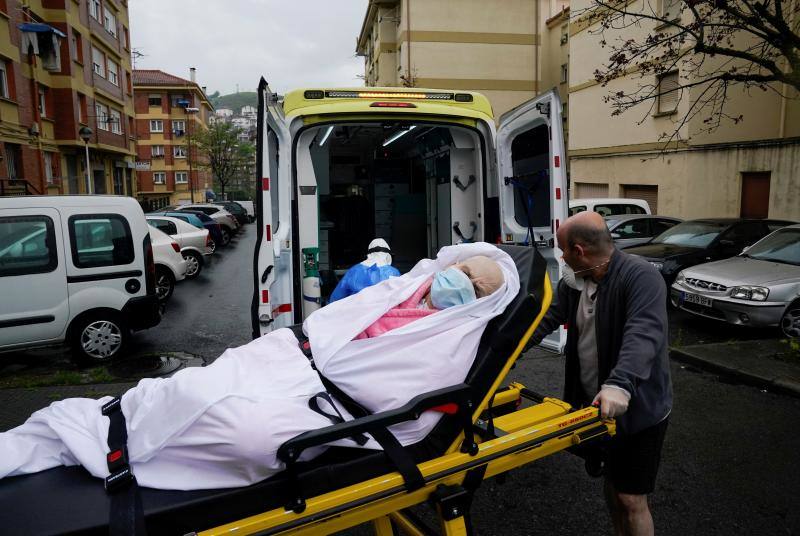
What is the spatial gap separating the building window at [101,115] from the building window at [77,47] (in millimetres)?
2477

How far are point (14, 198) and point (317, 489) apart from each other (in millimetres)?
6291

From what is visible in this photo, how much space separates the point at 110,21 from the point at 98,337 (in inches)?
1209

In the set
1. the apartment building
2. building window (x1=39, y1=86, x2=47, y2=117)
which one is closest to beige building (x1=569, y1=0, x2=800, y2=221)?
building window (x1=39, y1=86, x2=47, y2=117)

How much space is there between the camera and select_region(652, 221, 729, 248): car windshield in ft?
32.7

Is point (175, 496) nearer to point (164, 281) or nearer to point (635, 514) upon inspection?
point (635, 514)

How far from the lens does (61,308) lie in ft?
21.7

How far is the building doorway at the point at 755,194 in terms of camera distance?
15.3 m

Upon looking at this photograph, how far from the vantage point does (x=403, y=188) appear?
8734 mm

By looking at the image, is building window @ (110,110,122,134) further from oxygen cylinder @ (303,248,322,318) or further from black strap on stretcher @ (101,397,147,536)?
black strap on stretcher @ (101,397,147,536)

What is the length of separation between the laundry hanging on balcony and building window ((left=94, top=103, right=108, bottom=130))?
25.0 ft

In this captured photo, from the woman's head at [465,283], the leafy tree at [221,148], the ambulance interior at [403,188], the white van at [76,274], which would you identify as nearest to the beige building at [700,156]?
the ambulance interior at [403,188]

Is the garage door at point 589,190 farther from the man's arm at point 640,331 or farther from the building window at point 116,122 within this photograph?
the building window at point 116,122

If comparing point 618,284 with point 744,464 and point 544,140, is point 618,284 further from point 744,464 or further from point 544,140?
point 544,140

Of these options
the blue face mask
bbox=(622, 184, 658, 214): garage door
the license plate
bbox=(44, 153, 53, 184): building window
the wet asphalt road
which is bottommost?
the wet asphalt road
